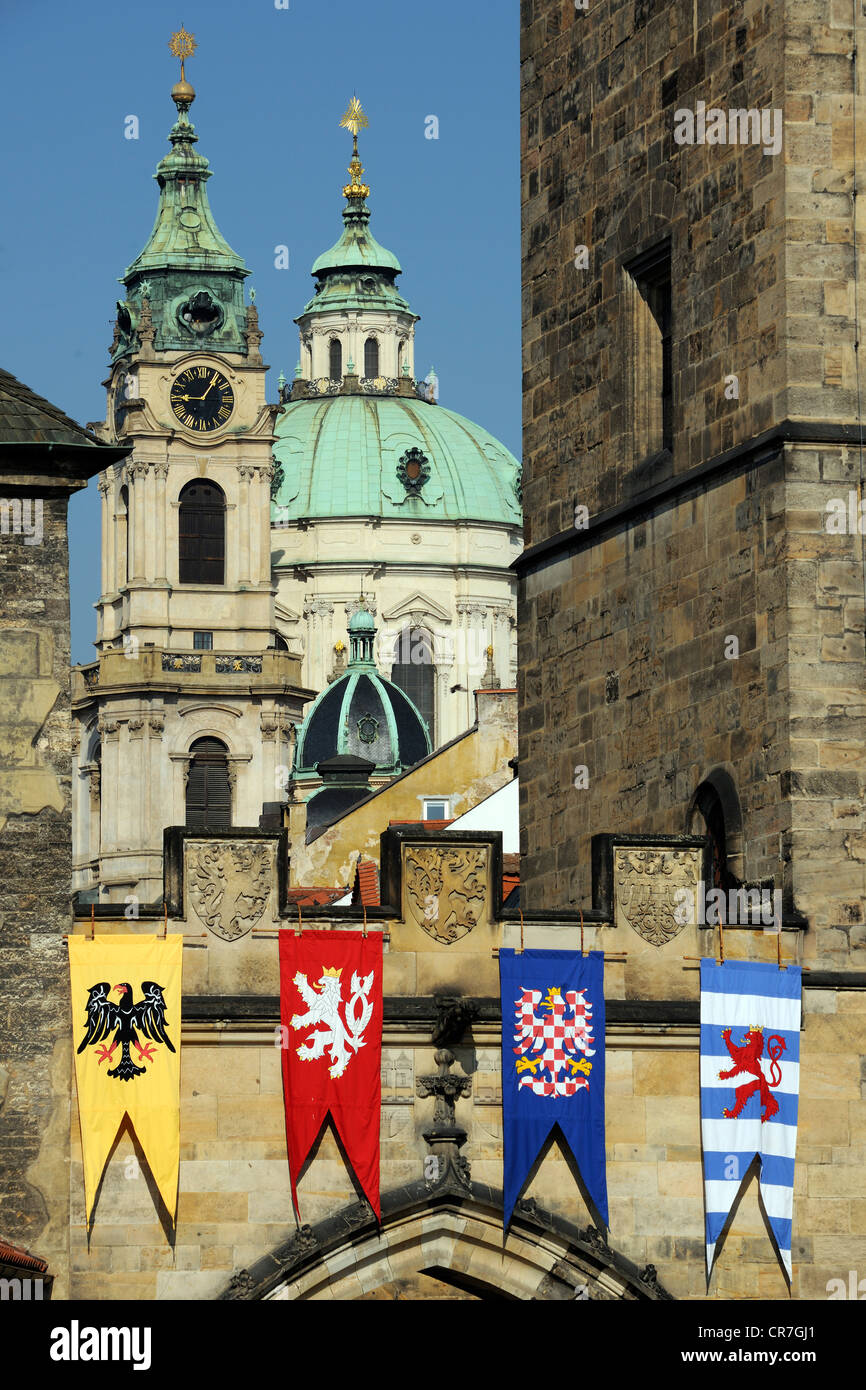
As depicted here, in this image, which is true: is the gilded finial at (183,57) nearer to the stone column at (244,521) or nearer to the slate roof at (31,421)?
the stone column at (244,521)

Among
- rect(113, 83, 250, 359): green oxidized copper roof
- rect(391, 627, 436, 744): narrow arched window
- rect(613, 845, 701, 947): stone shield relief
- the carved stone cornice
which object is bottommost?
rect(613, 845, 701, 947): stone shield relief

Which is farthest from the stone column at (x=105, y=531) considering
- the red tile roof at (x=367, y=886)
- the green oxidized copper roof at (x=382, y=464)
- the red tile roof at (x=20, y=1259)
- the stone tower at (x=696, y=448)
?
the red tile roof at (x=20, y=1259)

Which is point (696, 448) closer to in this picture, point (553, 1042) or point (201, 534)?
point (553, 1042)

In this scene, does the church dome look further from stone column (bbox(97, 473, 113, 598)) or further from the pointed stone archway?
the pointed stone archway

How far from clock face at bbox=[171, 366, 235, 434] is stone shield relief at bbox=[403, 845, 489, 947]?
12530cm

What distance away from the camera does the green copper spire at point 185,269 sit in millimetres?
156250

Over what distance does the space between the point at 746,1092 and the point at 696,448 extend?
611 cm

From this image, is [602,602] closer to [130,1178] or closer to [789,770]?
[789,770]

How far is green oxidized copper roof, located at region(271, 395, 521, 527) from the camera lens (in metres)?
178

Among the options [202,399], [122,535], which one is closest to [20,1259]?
[122,535]

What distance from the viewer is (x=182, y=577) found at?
153 m

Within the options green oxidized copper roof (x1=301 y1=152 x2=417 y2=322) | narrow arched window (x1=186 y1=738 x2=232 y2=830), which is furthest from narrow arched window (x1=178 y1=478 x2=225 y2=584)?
green oxidized copper roof (x1=301 y1=152 x2=417 y2=322)

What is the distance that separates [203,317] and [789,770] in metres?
127
